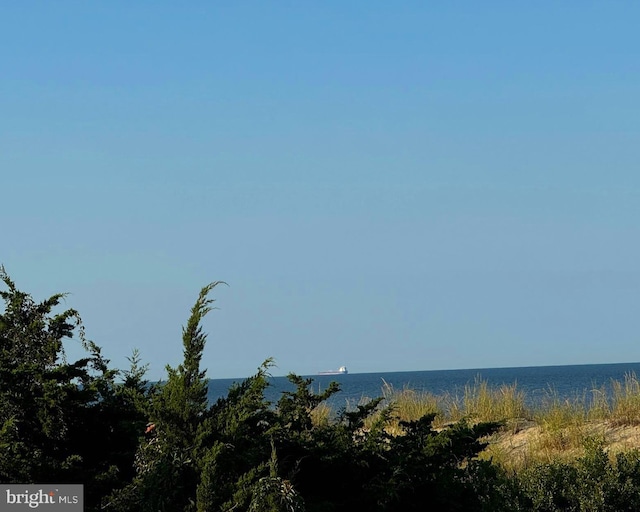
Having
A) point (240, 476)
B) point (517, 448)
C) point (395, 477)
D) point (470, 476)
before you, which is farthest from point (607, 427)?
point (240, 476)

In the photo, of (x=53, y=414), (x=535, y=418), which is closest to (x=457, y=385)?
(x=535, y=418)

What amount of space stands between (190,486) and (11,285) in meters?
2.16

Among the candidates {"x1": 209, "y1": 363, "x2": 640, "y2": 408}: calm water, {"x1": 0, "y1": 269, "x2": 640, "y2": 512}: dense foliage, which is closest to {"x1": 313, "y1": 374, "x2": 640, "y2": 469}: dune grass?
{"x1": 209, "y1": 363, "x2": 640, "y2": 408}: calm water

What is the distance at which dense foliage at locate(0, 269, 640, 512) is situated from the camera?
560cm

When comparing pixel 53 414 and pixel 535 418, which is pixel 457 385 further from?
pixel 53 414

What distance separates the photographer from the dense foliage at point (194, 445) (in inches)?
220

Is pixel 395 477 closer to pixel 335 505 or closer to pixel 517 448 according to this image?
pixel 335 505

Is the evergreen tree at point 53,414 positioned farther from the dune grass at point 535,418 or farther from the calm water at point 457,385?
the dune grass at point 535,418

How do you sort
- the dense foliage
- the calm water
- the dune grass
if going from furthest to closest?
the calm water → the dune grass → the dense foliage

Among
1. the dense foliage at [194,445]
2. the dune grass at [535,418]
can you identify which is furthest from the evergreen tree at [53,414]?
the dune grass at [535,418]

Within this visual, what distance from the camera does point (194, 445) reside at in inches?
229

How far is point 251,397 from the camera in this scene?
606 cm

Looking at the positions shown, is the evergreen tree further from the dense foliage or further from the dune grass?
the dune grass

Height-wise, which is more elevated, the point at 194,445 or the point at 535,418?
the point at 194,445
